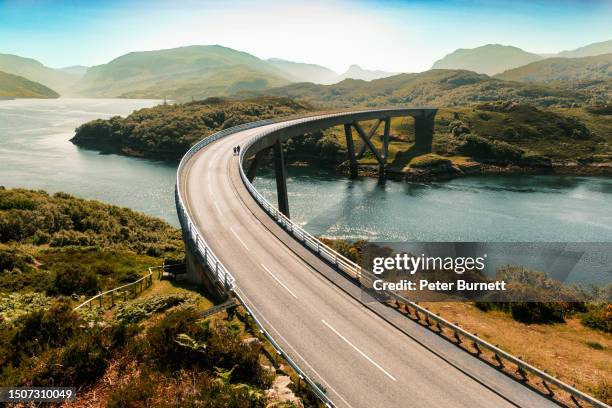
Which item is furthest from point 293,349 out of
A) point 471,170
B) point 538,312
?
point 471,170

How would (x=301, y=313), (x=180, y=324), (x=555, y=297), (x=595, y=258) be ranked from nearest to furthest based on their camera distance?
(x=180, y=324) → (x=301, y=313) → (x=555, y=297) → (x=595, y=258)

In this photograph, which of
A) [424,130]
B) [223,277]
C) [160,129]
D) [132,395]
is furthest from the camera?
Answer: [424,130]

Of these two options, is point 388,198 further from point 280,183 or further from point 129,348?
point 129,348

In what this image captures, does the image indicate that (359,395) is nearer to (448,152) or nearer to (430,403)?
(430,403)

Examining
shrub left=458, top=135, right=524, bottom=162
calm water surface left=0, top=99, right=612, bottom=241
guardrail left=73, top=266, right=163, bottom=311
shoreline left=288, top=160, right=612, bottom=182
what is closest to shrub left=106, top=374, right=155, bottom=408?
guardrail left=73, top=266, right=163, bottom=311

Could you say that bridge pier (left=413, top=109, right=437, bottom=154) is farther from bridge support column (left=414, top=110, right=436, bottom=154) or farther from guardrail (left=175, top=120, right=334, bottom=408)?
guardrail (left=175, top=120, right=334, bottom=408)

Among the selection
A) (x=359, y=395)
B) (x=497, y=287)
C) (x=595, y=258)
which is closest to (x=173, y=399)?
(x=359, y=395)
